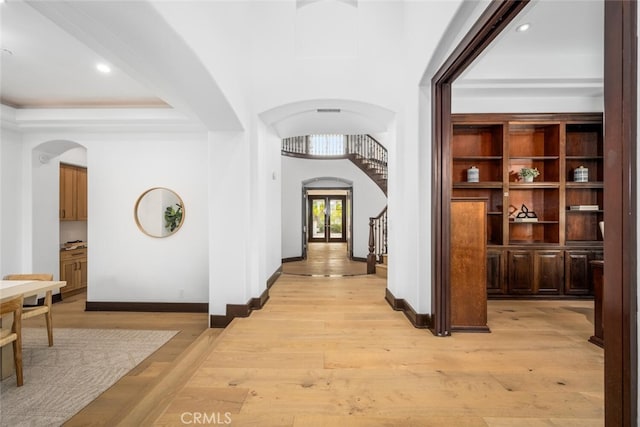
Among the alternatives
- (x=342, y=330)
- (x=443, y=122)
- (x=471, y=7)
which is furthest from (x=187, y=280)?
(x=471, y=7)

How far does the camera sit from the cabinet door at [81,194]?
660cm

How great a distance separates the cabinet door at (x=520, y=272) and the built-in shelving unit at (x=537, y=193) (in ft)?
0.04

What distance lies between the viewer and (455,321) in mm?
3221

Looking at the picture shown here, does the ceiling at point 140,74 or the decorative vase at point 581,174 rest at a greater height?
the ceiling at point 140,74

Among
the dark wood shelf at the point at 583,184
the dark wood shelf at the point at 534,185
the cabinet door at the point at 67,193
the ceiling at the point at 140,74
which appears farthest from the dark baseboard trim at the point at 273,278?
the dark wood shelf at the point at 583,184

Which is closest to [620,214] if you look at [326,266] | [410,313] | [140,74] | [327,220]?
[410,313]

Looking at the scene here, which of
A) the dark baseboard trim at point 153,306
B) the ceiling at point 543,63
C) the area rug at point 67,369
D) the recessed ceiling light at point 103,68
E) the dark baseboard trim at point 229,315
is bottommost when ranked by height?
the area rug at point 67,369

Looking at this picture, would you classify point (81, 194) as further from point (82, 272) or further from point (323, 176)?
point (323, 176)

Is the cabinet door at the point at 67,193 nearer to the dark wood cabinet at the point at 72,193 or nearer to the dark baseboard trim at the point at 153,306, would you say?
the dark wood cabinet at the point at 72,193

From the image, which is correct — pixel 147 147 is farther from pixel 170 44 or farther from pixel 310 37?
pixel 170 44

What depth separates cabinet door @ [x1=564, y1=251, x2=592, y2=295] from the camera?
448 centimetres

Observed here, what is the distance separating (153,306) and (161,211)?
5.50 ft

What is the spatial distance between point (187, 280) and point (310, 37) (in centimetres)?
440

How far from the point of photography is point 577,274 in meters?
4.48
